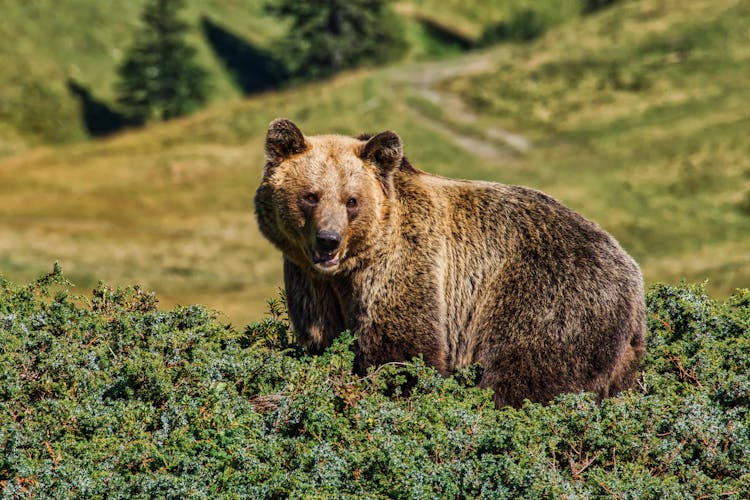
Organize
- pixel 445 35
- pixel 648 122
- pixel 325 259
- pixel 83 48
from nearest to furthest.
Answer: pixel 325 259, pixel 648 122, pixel 83 48, pixel 445 35

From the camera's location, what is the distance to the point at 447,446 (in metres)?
5.73

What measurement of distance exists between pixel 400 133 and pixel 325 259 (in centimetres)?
4159

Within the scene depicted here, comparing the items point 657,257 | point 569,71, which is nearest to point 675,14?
point 569,71

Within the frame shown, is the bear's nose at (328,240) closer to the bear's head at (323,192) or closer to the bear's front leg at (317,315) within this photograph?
the bear's head at (323,192)

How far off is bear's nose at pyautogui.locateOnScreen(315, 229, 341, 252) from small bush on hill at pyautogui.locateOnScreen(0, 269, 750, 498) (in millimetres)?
740

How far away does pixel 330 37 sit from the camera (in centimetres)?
6894

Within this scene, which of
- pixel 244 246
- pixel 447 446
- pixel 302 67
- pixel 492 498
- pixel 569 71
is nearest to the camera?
pixel 492 498

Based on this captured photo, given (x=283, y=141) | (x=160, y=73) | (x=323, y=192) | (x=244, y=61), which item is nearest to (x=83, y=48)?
(x=160, y=73)

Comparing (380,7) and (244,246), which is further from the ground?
(380,7)

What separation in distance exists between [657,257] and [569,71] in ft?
76.9

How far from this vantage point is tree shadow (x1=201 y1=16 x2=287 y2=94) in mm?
74000

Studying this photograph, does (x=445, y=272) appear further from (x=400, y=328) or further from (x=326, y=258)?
(x=326, y=258)

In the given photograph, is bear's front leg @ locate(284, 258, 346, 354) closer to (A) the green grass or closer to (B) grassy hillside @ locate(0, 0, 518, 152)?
(A) the green grass

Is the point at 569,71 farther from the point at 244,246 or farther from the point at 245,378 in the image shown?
the point at 245,378
